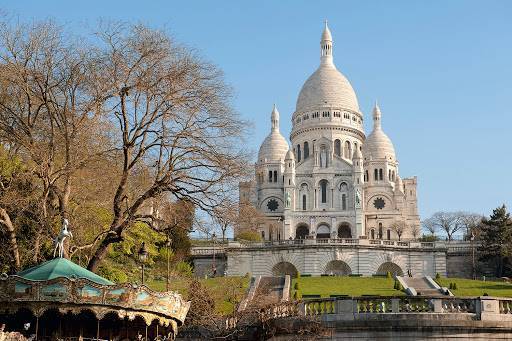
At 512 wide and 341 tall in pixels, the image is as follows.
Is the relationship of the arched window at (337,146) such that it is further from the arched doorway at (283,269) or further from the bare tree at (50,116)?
the bare tree at (50,116)

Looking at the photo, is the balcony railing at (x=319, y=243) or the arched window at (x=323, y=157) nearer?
the balcony railing at (x=319, y=243)

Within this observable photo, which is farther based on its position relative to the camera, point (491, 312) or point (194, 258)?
point (194, 258)

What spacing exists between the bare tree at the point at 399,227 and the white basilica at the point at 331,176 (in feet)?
0.41

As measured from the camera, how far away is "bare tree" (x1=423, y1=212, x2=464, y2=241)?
371 ft

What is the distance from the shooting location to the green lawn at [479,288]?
52.8 meters

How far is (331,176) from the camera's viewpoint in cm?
10788

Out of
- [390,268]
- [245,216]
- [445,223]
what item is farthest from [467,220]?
[245,216]

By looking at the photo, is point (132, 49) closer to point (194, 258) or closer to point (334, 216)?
point (194, 258)

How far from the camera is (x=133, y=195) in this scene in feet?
108

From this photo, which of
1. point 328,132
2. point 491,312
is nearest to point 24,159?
point 491,312

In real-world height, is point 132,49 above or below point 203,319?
above

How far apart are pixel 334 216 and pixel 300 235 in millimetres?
4549

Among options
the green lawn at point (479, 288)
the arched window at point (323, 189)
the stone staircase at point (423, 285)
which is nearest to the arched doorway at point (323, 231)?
the arched window at point (323, 189)

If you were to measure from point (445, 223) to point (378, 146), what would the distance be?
12930mm
